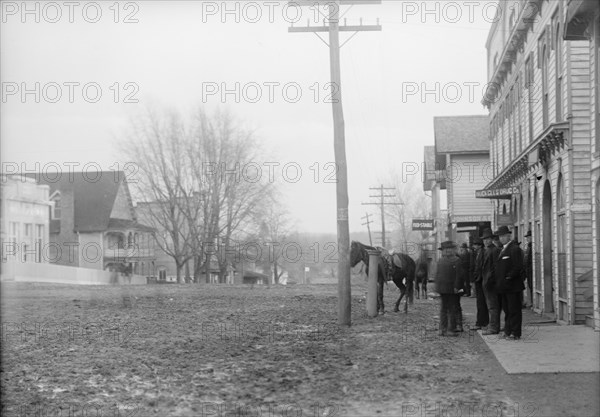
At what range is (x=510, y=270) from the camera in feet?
46.3

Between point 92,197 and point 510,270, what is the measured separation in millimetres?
61138

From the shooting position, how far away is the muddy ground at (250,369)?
884 centimetres

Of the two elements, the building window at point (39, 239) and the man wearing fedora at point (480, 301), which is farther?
the building window at point (39, 239)

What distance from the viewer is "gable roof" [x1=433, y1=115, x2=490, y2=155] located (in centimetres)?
4728

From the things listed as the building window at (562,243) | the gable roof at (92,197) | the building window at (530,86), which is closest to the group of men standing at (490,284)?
the building window at (562,243)

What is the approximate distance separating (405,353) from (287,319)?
22.2 ft

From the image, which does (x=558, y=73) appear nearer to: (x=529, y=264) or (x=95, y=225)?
(x=529, y=264)

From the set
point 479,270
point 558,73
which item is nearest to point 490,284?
point 479,270

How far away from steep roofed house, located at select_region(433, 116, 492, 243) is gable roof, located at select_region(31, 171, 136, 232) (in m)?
30.2

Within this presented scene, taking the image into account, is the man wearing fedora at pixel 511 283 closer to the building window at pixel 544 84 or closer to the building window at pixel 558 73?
the building window at pixel 558 73

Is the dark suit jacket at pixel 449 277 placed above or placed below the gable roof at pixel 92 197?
below

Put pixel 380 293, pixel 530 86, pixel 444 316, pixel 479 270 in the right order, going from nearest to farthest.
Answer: pixel 444 316 → pixel 479 270 → pixel 380 293 → pixel 530 86

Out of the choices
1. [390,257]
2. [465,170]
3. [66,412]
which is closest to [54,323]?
[390,257]

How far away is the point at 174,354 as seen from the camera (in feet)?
42.1
